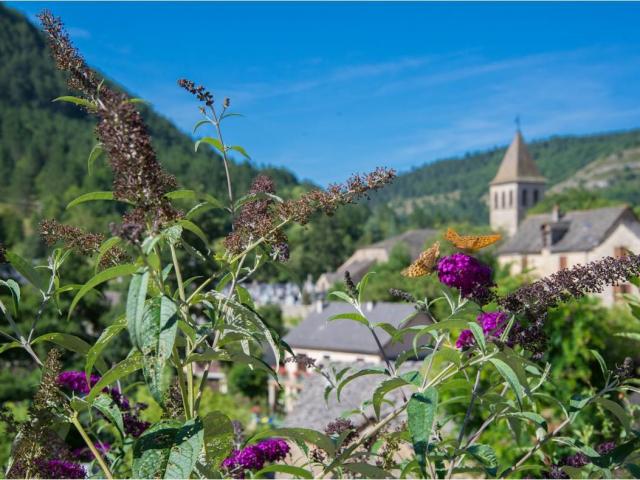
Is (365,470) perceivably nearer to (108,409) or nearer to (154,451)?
(154,451)

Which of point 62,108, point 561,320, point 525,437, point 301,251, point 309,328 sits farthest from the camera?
point 62,108

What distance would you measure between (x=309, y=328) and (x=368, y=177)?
105 feet

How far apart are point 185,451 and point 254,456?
732mm

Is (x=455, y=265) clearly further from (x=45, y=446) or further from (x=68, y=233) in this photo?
(x=45, y=446)

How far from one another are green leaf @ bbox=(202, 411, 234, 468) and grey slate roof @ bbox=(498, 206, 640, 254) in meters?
35.4

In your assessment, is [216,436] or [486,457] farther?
[486,457]

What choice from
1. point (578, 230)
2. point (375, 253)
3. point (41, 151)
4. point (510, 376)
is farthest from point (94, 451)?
point (41, 151)

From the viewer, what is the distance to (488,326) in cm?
153

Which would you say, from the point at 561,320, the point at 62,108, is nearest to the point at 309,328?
the point at 561,320

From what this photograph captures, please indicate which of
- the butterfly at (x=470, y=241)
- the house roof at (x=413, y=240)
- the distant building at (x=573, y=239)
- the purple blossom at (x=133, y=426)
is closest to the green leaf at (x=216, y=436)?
the purple blossom at (x=133, y=426)

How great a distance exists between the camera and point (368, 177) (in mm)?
1290

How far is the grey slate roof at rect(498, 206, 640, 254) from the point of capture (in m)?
33.9

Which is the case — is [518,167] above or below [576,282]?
above

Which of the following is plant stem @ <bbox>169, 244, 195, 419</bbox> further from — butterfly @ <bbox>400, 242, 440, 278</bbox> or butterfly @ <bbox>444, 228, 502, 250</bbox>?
butterfly @ <bbox>444, 228, 502, 250</bbox>
